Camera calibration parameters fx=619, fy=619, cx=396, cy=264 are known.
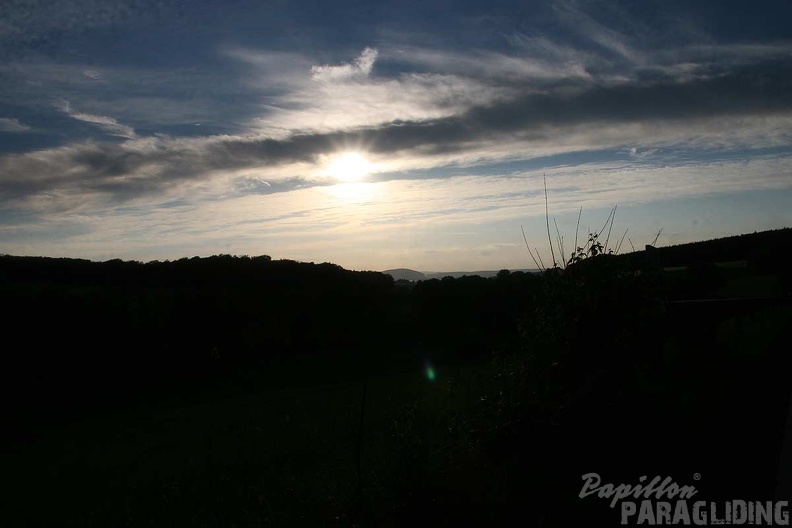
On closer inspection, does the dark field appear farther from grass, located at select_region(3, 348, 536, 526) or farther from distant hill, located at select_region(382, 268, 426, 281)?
distant hill, located at select_region(382, 268, 426, 281)

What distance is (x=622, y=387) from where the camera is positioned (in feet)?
20.6

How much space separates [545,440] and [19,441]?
74.0 ft

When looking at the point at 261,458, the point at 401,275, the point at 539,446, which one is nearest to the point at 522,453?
the point at 539,446

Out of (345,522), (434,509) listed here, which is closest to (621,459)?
(434,509)

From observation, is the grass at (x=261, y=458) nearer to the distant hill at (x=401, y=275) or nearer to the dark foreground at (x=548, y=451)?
the dark foreground at (x=548, y=451)

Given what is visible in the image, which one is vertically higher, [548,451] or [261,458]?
[548,451]

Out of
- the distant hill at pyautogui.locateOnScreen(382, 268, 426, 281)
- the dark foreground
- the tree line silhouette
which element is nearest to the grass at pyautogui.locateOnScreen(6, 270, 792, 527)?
the dark foreground

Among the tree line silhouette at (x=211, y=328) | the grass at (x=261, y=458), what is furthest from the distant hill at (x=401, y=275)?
the grass at (x=261, y=458)

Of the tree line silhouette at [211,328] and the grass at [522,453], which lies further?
the tree line silhouette at [211,328]

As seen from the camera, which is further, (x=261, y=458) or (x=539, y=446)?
(x=261, y=458)

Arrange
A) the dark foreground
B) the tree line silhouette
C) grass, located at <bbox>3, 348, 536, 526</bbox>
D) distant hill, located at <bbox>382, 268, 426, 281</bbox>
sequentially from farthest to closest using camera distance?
1. distant hill, located at <bbox>382, 268, 426, 281</bbox>
2. the tree line silhouette
3. grass, located at <bbox>3, 348, 536, 526</bbox>
4. the dark foreground

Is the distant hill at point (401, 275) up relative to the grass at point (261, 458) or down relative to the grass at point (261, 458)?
up

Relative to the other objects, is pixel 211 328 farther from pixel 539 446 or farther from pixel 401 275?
pixel 401 275

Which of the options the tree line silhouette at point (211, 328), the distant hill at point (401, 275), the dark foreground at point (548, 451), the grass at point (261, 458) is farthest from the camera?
the distant hill at point (401, 275)
